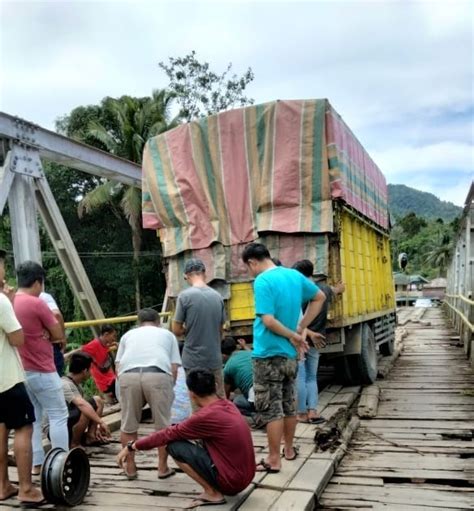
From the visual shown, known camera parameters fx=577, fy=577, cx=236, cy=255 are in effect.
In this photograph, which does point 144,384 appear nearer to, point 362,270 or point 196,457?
point 196,457

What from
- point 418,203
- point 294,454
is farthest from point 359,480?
point 418,203

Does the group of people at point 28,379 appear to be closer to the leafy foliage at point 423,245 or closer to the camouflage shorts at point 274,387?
the camouflage shorts at point 274,387

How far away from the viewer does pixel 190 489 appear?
3887 mm

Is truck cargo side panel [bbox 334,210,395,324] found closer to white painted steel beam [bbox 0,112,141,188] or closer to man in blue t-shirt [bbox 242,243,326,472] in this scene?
man in blue t-shirt [bbox 242,243,326,472]

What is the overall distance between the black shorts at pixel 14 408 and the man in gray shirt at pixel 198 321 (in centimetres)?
142

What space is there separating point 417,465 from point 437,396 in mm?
2986

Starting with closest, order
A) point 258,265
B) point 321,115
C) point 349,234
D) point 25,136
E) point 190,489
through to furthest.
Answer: point 190,489 → point 258,265 → point 321,115 → point 349,234 → point 25,136

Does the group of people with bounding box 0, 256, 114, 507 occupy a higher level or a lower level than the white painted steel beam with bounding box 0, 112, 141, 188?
lower

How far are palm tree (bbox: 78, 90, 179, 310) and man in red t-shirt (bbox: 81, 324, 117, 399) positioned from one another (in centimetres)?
1547

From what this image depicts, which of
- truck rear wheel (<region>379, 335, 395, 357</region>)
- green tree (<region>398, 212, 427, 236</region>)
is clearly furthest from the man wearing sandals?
green tree (<region>398, 212, 427, 236</region>)

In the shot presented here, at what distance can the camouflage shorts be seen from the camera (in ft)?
13.2

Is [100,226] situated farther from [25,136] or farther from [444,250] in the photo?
[444,250]

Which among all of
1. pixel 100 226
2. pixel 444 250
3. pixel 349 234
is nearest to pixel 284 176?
pixel 349 234

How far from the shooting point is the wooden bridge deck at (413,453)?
3.81 meters
